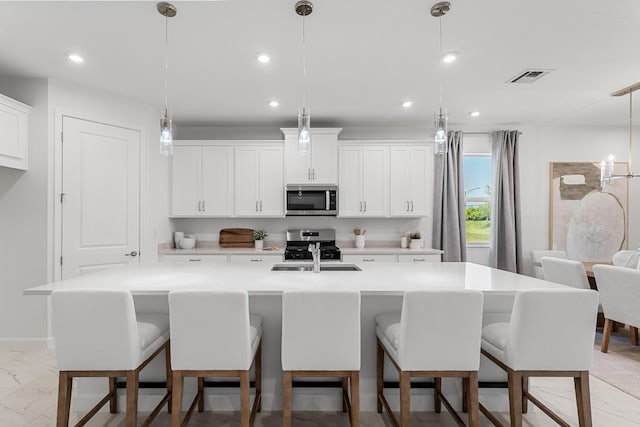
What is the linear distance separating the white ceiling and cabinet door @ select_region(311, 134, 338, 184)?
18.6 inches

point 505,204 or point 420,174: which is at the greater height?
point 420,174

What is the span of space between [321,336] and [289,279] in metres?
0.54

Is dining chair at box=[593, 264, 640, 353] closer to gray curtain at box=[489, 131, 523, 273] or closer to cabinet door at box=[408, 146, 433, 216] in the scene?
gray curtain at box=[489, 131, 523, 273]

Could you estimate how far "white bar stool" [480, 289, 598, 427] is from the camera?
1682mm

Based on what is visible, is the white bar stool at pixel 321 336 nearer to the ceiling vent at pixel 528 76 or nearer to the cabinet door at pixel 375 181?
the ceiling vent at pixel 528 76

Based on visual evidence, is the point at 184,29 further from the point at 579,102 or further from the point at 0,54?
the point at 579,102

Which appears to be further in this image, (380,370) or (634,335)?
(634,335)

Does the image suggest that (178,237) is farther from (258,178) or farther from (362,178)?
(362,178)

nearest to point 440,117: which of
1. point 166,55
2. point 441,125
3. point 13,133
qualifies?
point 441,125

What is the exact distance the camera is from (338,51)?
108 inches

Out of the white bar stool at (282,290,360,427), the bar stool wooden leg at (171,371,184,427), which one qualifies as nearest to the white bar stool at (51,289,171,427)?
the bar stool wooden leg at (171,371,184,427)

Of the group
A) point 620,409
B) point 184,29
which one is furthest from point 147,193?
point 620,409

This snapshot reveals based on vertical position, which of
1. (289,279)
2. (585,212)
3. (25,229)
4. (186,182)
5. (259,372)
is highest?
(186,182)

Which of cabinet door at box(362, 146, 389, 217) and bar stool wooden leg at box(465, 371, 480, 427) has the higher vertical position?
cabinet door at box(362, 146, 389, 217)
